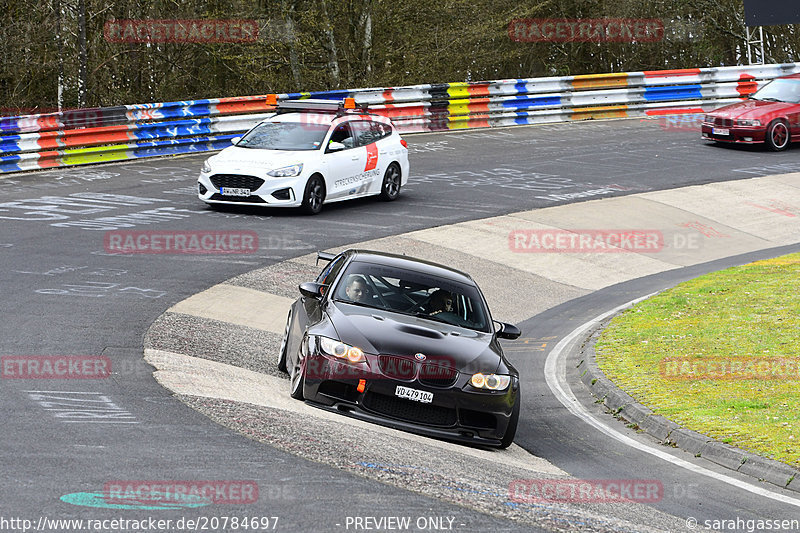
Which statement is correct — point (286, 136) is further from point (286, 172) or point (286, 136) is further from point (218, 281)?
point (218, 281)

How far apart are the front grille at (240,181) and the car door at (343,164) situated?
142cm

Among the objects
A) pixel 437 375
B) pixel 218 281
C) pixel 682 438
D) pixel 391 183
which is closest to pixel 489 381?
pixel 437 375

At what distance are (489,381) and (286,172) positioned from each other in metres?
10.2

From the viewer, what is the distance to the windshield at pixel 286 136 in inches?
764

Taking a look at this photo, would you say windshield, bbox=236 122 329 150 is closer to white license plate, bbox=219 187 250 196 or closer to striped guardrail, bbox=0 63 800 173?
white license plate, bbox=219 187 250 196

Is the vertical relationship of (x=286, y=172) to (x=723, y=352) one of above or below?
above

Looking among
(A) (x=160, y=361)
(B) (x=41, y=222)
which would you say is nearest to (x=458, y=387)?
(A) (x=160, y=361)

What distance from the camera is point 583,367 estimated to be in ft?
41.4

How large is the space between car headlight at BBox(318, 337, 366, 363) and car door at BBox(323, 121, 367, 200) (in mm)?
10437

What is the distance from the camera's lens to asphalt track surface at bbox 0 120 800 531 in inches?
261

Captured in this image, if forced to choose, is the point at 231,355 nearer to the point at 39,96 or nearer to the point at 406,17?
the point at 39,96

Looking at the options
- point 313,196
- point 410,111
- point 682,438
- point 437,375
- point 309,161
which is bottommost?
point 682,438

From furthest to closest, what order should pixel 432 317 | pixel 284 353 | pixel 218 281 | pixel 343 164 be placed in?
pixel 343 164, pixel 218 281, pixel 284 353, pixel 432 317

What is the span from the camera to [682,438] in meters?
9.66
